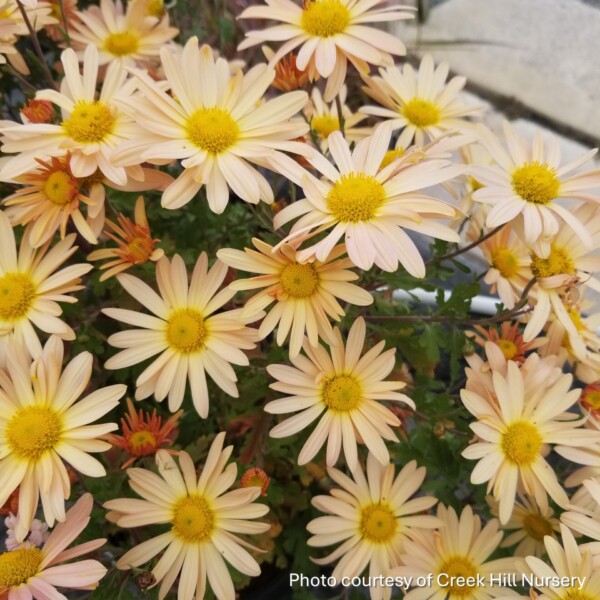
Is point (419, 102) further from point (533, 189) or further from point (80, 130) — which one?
point (80, 130)

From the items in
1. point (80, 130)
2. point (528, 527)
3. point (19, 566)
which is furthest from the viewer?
point (528, 527)

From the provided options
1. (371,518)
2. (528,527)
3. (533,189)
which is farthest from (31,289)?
(528,527)

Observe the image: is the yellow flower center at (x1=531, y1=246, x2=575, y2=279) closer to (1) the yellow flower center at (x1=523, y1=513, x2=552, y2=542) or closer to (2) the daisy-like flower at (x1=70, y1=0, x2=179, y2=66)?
(1) the yellow flower center at (x1=523, y1=513, x2=552, y2=542)

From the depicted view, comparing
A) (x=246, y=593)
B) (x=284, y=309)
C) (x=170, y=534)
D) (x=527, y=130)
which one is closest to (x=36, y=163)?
(x=284, y=309)

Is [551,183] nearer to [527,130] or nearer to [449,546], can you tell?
[449,546]

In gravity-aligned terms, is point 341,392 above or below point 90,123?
below
